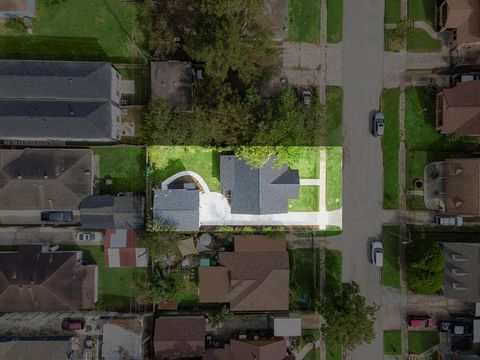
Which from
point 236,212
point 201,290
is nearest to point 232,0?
point 236,212

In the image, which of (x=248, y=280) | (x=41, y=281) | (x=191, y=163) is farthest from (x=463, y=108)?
(x=41, y=281)

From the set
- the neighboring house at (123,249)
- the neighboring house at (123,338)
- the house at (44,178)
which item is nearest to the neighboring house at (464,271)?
the neighboring house at (123,249)

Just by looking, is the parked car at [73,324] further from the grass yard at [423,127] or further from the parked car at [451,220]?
the grass yard at [423,127]

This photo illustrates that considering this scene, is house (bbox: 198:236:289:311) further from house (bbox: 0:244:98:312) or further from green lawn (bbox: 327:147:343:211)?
house (bbox: 0:244:98:312)

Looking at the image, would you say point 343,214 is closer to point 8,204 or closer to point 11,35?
point 8,204

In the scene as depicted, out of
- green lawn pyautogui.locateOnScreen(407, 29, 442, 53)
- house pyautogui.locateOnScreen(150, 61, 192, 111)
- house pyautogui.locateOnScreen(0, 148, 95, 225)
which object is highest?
green lawn pyautogui.locateOnScreen(407, 29, 442, 53)

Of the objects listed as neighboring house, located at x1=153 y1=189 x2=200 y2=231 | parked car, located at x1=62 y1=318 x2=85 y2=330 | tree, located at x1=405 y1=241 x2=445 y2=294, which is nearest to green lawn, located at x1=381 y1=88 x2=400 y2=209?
tree, located at x1=405 y1=241 x2=445 y2=294
